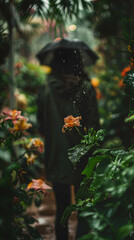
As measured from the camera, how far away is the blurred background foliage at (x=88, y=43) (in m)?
1.15

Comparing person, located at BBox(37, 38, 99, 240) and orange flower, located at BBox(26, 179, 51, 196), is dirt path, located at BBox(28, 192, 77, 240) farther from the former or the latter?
orange flower, located at BBox(26, 179, 51, 196)

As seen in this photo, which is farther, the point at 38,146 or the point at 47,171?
the point at 47,171

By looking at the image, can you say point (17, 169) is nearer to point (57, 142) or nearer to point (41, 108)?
point (57, 142)

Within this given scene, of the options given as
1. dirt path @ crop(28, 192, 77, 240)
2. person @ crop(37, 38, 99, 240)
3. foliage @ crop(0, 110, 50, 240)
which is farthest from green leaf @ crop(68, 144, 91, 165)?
dirt path @ crop(28, 192, 77, 240)

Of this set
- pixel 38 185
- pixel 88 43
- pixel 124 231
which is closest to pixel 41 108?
pixel 88 43

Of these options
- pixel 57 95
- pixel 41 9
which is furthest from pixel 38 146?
pixel 41 9

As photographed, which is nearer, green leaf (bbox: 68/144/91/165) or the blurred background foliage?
green leaf (bbox: 68/144/91/165)

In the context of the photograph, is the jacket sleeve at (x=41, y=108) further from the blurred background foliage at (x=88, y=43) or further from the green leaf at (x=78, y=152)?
the green leaf at (x=78, y=152)

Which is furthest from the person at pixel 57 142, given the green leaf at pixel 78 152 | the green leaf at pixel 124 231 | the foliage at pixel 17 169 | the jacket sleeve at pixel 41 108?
the green leaf at pixel 124 231

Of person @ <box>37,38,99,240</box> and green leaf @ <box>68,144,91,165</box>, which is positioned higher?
person @ <box>37,38,99,240</box>

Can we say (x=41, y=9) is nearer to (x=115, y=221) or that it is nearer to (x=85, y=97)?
(x=85, y=97)

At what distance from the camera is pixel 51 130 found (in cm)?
188

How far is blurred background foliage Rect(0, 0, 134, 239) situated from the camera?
1.15 metres

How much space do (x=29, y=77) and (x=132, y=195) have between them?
146 inches
